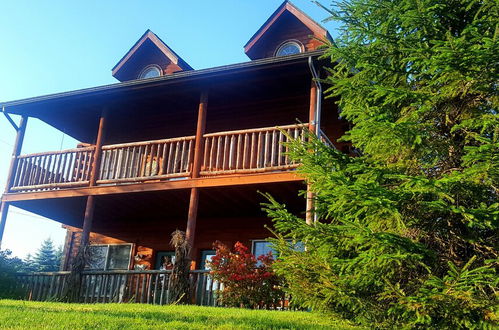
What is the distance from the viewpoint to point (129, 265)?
1628 centimetres

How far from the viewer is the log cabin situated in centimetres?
1191

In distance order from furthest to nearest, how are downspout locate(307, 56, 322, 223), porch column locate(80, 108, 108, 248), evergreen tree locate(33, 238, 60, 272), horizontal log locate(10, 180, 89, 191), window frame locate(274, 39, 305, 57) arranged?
evergreen tree locate(33, 238, 60, 272)
window frame locate(274, 39, 305, 57)
horizontal log locate(10, 180, 89, 191)
porch column locate(80, 108, 108, 248)
downspout locate(307, 56, 322, 223)

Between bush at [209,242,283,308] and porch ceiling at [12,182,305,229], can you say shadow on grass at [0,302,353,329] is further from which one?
porch ceiling at [12,182,305,229]

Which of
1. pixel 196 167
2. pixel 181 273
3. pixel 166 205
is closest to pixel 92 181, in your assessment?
pixel 166 205

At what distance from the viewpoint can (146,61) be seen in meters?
17.7

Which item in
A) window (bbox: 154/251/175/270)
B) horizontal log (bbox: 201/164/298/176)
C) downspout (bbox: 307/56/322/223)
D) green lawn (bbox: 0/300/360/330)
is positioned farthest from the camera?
window (bbox: 154/251/175/270)

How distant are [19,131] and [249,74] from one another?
6.95m

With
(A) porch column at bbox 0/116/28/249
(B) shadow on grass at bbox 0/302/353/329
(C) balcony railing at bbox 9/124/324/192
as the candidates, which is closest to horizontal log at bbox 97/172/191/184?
(C) balcony railing at bbox 9/124/324/192

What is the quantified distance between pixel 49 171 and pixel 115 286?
12.9 feet

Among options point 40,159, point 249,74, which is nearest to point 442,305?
point 249,74

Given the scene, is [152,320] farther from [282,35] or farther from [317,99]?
[282,35]

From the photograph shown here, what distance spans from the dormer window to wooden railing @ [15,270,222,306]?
739cm

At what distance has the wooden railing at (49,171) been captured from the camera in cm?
1364

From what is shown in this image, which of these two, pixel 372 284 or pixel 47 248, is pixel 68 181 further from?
pixel 47 248
